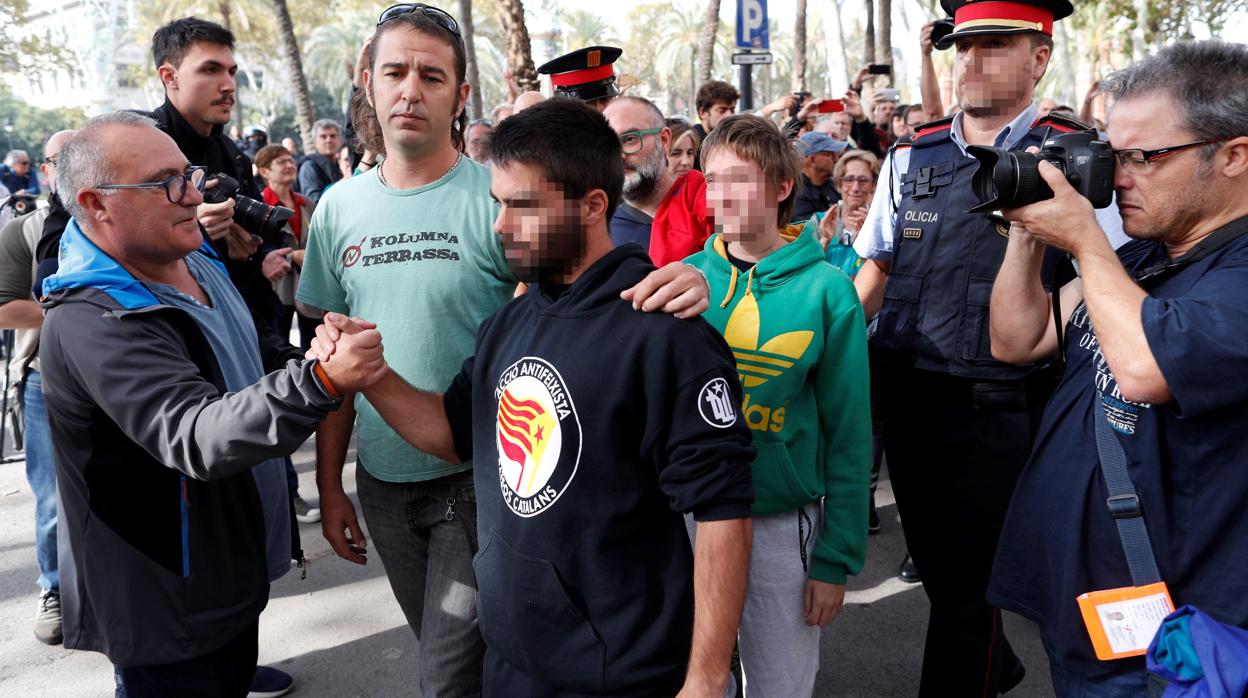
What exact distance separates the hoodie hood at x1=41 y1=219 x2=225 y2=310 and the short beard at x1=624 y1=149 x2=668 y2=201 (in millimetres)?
2016

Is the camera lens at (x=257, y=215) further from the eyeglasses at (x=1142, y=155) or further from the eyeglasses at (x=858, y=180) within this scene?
the eyeglasses at (x=858, y=180)

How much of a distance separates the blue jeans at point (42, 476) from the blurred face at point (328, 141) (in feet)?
19.8

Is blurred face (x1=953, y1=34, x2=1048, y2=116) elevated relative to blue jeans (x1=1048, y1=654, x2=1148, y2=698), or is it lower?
elevated

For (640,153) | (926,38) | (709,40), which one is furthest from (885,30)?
(640,153)

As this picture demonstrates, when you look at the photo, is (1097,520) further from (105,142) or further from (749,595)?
(105,142)

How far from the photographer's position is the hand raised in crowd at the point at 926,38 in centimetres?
368

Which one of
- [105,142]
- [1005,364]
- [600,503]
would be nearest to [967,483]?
[1005,364]

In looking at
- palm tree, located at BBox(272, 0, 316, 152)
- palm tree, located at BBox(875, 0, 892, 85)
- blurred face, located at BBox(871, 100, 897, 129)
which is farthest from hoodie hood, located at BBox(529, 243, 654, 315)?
palm tree, located at BBox(272, 0, 316, 152)

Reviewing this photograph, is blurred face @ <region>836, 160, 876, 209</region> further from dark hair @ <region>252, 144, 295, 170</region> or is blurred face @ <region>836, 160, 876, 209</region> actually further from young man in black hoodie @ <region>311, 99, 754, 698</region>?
dark hair @ <region>252, 144, 295, 170</region>

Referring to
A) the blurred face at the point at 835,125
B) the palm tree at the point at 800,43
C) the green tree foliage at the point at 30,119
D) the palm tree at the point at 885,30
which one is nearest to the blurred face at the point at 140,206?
the blurred face at the point at 835,125

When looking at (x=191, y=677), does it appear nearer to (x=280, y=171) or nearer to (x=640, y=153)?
(x=640, y=153)

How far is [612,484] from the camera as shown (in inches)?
66.2

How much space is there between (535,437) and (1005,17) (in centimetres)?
205

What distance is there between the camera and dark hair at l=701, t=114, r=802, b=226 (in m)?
2.36
